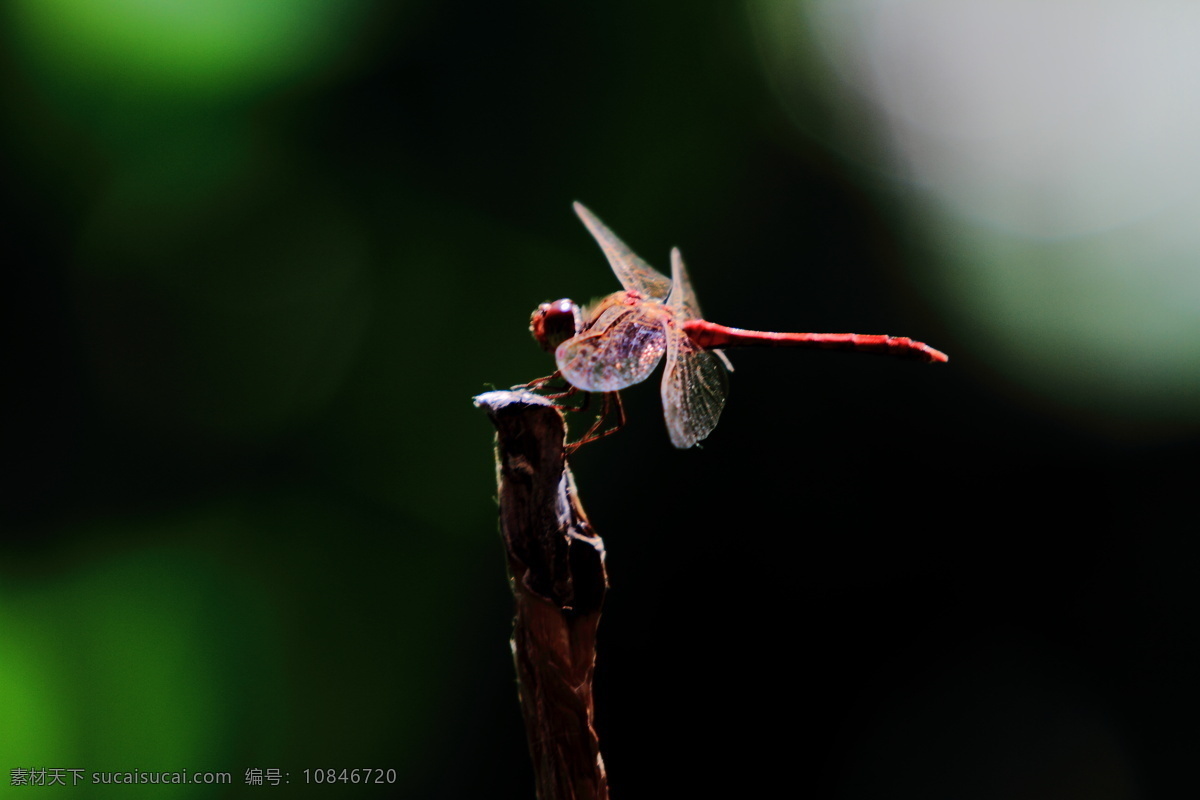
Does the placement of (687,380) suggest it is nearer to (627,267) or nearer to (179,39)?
(627,267)

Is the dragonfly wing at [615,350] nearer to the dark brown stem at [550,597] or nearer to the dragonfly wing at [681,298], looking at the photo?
the dragonfly wing at [681,298]

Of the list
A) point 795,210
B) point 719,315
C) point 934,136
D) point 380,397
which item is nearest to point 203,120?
point 380,397

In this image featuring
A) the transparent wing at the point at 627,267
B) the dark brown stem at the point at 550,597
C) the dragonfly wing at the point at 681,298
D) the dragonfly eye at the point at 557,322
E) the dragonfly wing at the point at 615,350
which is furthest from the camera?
the transparent wing at the point at 627,267

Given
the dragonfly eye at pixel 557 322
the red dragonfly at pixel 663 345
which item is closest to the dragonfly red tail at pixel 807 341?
the red dragonfly at pixel 663 345

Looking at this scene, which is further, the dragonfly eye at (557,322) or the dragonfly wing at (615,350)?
the dragonfly eye at (557,322)

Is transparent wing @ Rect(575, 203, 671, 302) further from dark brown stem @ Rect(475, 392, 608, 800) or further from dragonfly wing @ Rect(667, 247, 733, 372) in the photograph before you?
dark brown stem @ Rect(475, 392, 608, 800)

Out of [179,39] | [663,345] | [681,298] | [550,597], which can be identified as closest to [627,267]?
[681,298]
